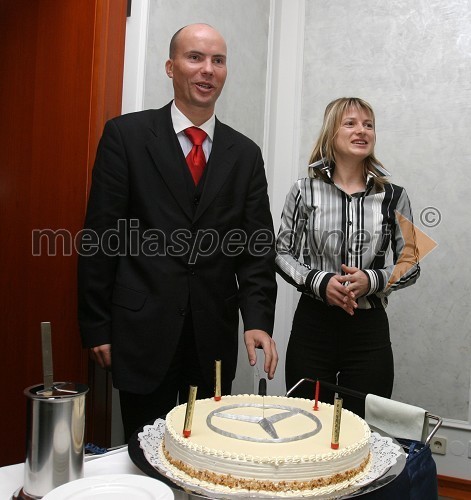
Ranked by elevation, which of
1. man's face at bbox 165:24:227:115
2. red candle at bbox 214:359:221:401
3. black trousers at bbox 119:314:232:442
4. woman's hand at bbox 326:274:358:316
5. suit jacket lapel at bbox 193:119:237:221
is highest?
man's face at bbox 165:24:227:115

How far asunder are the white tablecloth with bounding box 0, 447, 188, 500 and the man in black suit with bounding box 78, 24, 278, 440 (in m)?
0.60

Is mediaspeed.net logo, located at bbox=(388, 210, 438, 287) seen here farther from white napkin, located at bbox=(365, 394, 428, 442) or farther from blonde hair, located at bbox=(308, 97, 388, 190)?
white napkin, located at bbox=(365, 394, 428, 442)

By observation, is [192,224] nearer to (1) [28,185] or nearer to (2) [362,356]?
(2) [362,356]

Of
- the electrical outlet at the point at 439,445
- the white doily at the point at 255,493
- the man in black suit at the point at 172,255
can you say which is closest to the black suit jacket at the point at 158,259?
the man in black suit at the point at 172,255

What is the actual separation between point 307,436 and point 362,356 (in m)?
0.92

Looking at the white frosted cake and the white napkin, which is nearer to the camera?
the white frosted cake

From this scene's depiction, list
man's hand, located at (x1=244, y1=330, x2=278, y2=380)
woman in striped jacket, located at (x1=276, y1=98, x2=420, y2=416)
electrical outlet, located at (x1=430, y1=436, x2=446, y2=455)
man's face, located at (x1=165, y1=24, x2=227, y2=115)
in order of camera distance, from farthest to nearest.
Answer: electrical outlet, located at (x1=430, y1=436, x2=446, y2=455), woman in striped jacket, located at (x1=276, y1=98, x2=420, y2=416), man's face, located at (x1=165, y1=24, x2=227, y2=115), man's hand, located at (x1=244, y1=330, x2=278, y2=380)

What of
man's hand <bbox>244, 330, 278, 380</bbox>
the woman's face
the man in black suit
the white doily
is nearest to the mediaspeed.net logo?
the woman's face

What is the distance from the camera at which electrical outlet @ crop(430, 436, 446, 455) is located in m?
2.78

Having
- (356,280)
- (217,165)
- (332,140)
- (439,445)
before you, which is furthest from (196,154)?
(439,445)

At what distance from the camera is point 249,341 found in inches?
63.4

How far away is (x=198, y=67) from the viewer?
1772mm

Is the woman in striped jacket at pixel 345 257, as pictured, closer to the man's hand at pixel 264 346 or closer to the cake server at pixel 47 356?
the man's hand at pixel 264 346

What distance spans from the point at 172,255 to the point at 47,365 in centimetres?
86
